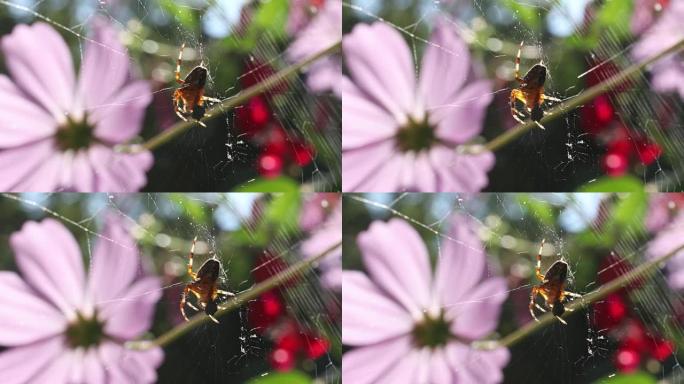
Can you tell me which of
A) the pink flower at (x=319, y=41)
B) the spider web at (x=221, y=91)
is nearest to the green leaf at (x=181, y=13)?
the spider web at (x=221, y=91)

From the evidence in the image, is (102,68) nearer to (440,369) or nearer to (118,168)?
(118,168)

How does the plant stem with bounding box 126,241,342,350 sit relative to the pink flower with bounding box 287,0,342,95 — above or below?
below

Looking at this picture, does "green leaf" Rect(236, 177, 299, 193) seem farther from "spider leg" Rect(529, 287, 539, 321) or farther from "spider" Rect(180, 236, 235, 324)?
"spider leg" Rect(529, 287, 539, 321)

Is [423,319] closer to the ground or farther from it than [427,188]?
closer to the ground

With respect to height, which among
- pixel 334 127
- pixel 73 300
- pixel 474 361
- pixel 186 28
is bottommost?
pixel 474 361

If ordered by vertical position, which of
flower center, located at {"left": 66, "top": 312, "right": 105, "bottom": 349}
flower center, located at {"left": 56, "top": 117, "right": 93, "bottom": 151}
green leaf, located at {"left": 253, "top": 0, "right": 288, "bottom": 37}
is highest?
green leaf, located at {"left": 253, "top": 0, "right": 288, "bottom": 37}

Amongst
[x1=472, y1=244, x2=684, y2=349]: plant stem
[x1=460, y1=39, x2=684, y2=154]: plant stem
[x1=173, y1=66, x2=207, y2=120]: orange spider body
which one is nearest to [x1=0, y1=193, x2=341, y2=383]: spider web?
[x1=173, y1=66, x2=207, y2=120]: orange spider body

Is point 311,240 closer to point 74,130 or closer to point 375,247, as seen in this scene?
point 375,247

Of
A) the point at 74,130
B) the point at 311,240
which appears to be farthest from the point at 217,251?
the point at 74,130
